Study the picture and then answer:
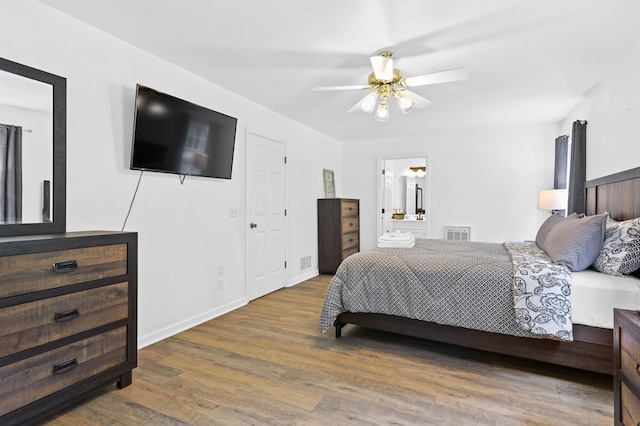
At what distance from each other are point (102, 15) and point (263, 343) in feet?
8.62

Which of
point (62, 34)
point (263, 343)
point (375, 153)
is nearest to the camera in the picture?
point (62, 34)

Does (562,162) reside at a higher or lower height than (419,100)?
lower

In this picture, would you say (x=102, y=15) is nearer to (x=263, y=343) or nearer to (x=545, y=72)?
(x=263, y=343)

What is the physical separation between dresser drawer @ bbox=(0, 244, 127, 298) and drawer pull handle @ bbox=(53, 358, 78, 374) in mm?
413

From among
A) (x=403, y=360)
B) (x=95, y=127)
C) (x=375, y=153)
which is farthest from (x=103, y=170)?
(x=375, y=153)

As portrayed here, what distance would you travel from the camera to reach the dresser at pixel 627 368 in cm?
111

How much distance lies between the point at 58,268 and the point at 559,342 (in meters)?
2.98

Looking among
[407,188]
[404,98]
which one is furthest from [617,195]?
[407,188]

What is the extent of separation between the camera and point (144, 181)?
2727 millimetres

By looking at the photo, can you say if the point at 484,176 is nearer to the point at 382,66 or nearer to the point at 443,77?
the point at 443,77

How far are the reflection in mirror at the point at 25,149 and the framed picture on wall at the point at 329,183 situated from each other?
4066 mm

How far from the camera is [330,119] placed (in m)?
4.74

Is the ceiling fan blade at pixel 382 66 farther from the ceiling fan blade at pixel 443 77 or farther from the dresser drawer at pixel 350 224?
the dresser drawer at pixel 350 224

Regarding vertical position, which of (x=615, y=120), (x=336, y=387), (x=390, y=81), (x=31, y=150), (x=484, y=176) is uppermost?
(x=390, y=81)
